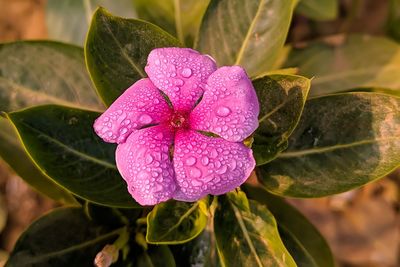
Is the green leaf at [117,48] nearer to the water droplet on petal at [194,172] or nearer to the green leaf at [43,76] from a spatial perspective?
the green leaf at [43,76]

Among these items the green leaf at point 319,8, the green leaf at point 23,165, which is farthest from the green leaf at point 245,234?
the green leaf at point 319,8

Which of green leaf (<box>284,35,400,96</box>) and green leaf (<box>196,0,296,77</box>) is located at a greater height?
green leaf (<box>196,0,296,77</box>)

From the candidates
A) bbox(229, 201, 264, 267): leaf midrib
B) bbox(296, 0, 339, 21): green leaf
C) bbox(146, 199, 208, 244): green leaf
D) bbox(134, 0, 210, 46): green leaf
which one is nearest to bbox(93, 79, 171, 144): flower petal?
bbox(146, 199, 208, 244): green leaf

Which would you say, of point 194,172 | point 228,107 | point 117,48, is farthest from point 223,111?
point 117,48

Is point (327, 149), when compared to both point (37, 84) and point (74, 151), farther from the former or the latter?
point (37, 84)

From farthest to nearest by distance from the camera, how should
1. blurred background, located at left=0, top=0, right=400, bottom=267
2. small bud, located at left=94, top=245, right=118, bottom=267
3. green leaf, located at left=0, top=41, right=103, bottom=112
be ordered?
blurred background, located at left=0, top=0, right=400, bottom=267
green leaf, located at left=0, top=41, right=103, bottom=112
small bud, located at left=94, top=245, right=118, bottom=267

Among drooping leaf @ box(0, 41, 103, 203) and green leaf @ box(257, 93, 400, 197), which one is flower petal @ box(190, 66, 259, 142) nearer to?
green leaf @ box(257, 93, 400, 197)
